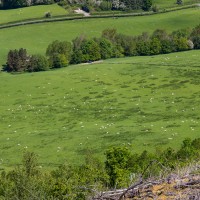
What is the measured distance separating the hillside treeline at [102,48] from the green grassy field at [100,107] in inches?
195

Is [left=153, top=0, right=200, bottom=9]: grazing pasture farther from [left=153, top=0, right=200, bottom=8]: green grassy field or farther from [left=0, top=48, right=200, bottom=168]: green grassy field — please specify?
[left=0, top=48, right=200, bottom=168]: green grassy field

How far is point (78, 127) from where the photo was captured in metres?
73.9

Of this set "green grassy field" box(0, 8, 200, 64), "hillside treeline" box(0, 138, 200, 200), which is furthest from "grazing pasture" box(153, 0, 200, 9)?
"hillside treeline" box(0, 138, 200, 200)

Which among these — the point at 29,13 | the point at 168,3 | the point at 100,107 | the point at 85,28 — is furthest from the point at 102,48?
the point at 168,3

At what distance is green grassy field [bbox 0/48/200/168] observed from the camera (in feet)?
212

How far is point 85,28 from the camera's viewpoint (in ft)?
467

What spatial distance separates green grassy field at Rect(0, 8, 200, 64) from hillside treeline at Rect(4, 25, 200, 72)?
31.6ft

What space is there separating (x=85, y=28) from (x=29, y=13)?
769 inches

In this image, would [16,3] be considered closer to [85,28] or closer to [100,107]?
[85,28]

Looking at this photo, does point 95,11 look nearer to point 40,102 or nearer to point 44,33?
point 44,33

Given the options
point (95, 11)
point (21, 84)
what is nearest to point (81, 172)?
point (21, 84)

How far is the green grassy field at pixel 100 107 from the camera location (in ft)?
212

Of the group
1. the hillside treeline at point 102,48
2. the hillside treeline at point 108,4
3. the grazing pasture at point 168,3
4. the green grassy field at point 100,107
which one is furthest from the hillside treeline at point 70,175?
the grazing pasture at point 168,3

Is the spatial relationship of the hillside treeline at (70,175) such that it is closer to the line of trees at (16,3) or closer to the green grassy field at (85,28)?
the green grassy field at (85,28)
